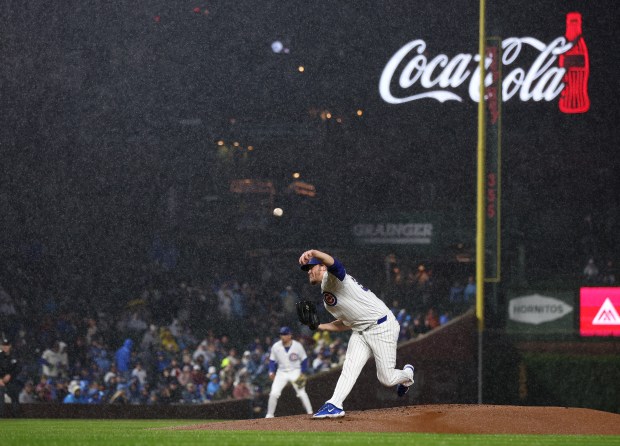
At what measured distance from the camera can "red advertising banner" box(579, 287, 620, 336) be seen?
15766mm

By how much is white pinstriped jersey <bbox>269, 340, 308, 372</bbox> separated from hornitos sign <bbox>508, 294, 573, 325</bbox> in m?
3.34

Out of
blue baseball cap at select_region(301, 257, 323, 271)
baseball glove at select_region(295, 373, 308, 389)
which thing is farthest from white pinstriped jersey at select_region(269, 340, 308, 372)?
blue baseball cap at select_region(301, 257, 323, 271)

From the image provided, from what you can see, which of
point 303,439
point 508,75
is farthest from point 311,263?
point 508,75

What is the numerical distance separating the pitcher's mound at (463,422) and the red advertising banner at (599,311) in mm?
5689

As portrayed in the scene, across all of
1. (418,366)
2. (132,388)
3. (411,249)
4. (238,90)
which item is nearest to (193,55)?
(238,90)

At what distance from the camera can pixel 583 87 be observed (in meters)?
25.6

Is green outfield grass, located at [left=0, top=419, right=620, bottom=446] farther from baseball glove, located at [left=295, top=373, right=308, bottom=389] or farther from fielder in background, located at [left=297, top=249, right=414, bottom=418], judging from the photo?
baseball glove, located at [left=295, top=373, right=308, bottom=389]

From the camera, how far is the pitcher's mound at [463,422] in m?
9.15

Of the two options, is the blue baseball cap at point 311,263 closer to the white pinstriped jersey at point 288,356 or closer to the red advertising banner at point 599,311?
the white pinstriped jersey at point 288,356

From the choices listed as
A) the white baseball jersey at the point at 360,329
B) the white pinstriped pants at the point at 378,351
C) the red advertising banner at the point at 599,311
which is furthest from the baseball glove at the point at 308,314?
the red advertising banner at the point at 599,311

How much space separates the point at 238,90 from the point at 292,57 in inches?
80.7

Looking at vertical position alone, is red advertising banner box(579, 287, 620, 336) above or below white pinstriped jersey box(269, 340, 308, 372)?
above

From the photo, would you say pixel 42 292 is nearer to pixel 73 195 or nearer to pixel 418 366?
pixel 73 195

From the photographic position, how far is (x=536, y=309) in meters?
15.8
